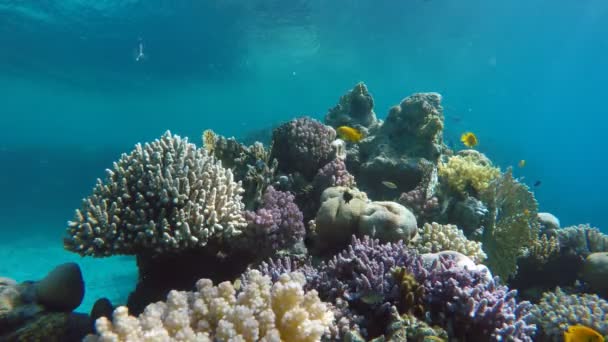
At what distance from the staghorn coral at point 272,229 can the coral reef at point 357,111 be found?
233 inches

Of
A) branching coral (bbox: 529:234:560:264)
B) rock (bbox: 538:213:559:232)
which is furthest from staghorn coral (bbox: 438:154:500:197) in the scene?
rock (bbox: 538:213:559:232)

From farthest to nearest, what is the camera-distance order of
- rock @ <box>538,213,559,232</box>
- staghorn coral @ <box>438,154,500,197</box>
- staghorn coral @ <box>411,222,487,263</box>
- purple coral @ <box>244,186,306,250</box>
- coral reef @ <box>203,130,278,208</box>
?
rock @ <box>538,213,559,232</box> < staghorn coral @ <box>438,154,500,197</box> < coral reef @ <box>203,130,278,208</box> < staghorn coral @ <box>411,222,487,263</box> < purple coral @ <box>244,186,306,250</box>

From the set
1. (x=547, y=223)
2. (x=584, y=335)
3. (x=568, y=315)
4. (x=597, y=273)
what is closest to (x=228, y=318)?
(x=584, y=335)

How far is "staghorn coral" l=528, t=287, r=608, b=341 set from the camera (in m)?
4.36

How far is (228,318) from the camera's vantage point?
2545 millimetres

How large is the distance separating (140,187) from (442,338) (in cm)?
378

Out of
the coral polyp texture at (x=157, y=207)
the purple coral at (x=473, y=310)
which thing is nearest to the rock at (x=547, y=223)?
the purple coral at (x=473, y=310)

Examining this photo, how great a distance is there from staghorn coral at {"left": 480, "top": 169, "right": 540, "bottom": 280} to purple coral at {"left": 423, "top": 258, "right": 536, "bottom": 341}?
11.2 ft

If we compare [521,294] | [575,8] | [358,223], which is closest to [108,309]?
[358,223]

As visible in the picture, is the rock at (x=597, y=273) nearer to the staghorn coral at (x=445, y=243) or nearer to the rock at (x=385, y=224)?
the staghorn coral at (x=445, y=243)

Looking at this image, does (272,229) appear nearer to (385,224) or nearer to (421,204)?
(385,224)

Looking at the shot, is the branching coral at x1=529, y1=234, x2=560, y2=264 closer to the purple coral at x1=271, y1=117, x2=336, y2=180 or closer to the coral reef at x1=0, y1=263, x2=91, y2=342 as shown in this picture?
the purple coral at x1=271, y1=117, x2=336, y2=180

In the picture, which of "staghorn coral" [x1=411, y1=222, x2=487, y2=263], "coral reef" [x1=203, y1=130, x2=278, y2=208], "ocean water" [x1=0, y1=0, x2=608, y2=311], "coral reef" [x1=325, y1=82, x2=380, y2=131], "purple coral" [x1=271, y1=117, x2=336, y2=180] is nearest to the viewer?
"staghorn coral" [x1=411, y1=222, x2=487, y2=263]

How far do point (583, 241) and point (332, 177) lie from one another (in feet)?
19.9
